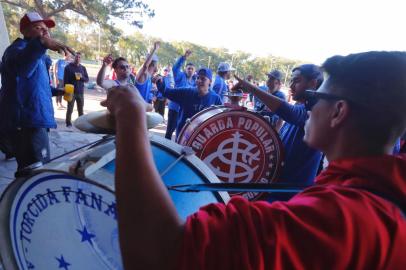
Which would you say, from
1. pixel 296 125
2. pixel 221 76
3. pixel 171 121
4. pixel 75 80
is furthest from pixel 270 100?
pixel 75 80

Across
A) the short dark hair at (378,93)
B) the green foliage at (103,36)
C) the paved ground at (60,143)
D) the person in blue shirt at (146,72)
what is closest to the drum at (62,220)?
the short dark hair at (378,93)

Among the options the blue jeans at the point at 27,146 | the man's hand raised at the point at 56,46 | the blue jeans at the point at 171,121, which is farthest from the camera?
the blue jeans at the point at 171,121

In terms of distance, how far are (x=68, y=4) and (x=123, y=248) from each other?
74.0 feet

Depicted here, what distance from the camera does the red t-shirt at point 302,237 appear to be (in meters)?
0.60

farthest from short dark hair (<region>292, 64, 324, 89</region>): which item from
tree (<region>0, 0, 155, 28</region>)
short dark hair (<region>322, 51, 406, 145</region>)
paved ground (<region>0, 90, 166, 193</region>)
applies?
tree (<region>0, 0, 155, 28</region>)

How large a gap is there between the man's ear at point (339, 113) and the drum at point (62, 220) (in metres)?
0.70

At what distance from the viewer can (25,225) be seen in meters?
1.33

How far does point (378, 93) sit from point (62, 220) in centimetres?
118

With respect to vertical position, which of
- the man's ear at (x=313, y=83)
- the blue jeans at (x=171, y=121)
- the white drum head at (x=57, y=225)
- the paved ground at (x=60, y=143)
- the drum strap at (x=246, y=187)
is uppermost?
the man's ear at (x=313, y=83)

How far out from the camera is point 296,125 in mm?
2668

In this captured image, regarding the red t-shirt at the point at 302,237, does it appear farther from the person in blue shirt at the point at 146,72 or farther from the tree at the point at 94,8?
the tree at the point at 94,8

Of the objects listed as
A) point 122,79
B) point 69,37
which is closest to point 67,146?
point 122,79

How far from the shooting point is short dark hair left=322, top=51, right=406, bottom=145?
2.56 feet

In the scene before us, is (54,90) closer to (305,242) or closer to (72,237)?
(72,237)
